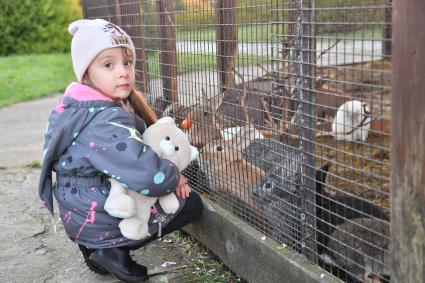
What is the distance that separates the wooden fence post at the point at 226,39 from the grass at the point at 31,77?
792 centimetres

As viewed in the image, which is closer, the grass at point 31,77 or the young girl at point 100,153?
the young girl at point 100,153

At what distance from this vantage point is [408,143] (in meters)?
1.70

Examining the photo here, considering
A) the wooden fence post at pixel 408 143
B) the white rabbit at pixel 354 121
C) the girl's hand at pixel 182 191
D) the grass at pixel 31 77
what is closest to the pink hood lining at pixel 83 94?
the girl's hand at pixel 182 191

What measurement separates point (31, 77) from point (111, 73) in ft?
37.2

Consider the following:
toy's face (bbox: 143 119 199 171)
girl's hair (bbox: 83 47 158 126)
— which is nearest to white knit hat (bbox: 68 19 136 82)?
girl's hair (bbox: 83 47 158 126)

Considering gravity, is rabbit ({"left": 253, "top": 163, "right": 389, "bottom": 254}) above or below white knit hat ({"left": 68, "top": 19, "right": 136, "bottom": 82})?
below

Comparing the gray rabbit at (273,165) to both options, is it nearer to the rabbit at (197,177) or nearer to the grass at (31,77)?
the rabbit at (197,177)

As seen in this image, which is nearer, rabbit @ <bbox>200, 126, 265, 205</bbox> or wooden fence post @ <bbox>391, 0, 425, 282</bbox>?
wooden fence post @ <bbox>391, 0, 425, 282</bbox>

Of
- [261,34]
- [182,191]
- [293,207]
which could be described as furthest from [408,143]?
[182,191]

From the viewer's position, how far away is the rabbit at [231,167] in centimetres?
303

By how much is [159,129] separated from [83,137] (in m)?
0.39

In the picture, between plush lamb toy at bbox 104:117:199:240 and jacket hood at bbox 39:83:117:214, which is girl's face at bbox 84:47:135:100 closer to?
jacket hood at bbox 39:83:117:214

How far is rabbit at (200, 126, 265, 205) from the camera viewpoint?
3025 mm

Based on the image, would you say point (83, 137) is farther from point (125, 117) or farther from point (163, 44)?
point (163, 44)
